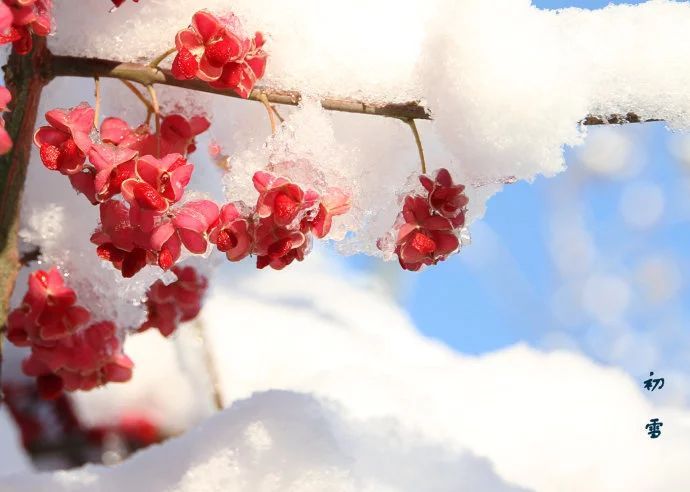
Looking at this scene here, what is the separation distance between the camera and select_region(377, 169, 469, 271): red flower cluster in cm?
72

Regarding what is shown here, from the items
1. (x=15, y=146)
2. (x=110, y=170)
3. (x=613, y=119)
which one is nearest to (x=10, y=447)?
(x=15, y=146)

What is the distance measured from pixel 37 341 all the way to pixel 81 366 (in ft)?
0.23

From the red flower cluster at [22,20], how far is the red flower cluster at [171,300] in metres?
0.43

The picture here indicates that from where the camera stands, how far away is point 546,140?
0.69 metres

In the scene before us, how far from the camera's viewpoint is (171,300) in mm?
1066

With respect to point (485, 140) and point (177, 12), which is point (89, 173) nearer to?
point (177, 12)

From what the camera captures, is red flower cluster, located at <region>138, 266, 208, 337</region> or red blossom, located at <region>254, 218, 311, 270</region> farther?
red flower cluster, located at <region>138, 266, 208, 337</region>

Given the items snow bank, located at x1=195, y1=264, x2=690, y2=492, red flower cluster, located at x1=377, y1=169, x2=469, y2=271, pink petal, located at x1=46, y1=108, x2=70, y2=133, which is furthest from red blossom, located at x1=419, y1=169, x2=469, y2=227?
snow bank, located at x1=195, y1=264, x2=690, y2=492

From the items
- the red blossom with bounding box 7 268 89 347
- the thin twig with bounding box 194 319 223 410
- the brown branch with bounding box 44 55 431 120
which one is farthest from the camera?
the thin twig with bounding box 194 319 223 410

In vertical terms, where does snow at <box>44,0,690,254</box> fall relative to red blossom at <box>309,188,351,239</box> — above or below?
above

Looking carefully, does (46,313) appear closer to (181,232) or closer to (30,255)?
(30,255)

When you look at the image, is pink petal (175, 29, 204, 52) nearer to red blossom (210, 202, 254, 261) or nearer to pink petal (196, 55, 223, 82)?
pink petal (196, 55, 223, 82)

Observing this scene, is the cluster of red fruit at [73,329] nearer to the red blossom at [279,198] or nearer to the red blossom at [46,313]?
the red blossom at [46,313]

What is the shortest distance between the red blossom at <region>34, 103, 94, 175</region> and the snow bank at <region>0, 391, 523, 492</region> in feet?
1.33
